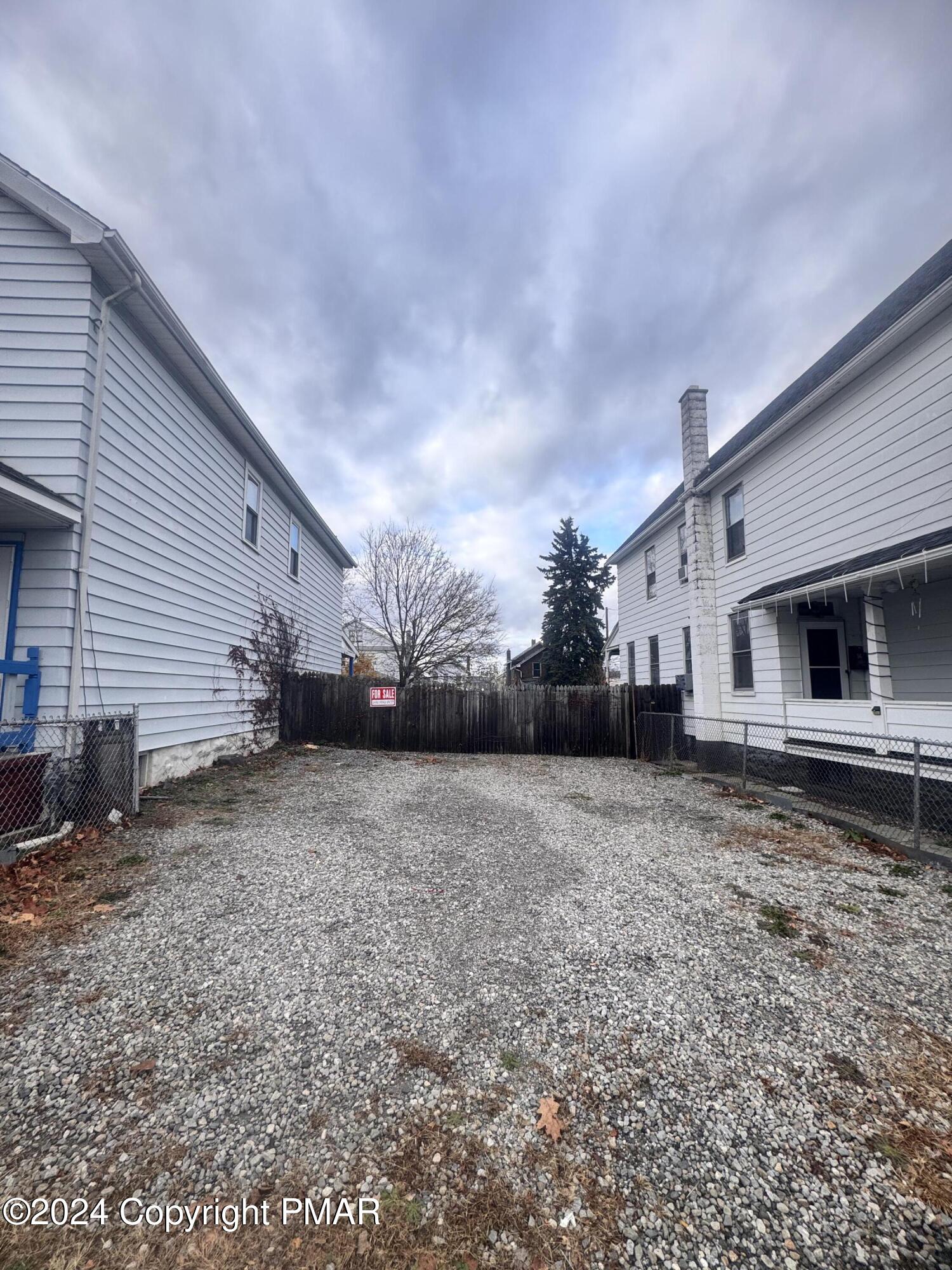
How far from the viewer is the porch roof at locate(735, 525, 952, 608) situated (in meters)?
5.81

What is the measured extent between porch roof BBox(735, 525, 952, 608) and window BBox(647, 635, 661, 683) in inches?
217

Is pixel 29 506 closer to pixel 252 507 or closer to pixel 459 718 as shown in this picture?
pixel 252 507

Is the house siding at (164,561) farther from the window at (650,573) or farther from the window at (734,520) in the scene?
the window at (650,573)

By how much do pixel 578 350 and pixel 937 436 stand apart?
392 inches

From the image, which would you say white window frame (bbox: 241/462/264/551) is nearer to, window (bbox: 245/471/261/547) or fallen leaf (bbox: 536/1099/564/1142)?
window (bbox: 245/471/261/547)

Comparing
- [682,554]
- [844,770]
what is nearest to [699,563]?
[682,554]

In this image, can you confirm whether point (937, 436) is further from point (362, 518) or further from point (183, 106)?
point (362, 518)

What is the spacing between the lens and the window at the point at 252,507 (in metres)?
10.4

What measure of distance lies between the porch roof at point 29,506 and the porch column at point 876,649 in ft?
32.3

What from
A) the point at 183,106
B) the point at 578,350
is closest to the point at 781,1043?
the point at 183,106

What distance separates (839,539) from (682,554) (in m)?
5.16

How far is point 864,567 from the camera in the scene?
6645 millimetres

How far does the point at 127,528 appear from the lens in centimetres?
661

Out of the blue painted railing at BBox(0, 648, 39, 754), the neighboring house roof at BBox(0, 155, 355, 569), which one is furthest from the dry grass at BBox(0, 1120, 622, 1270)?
the neighboring house roof at BBox(0, 155, 355, 569)
